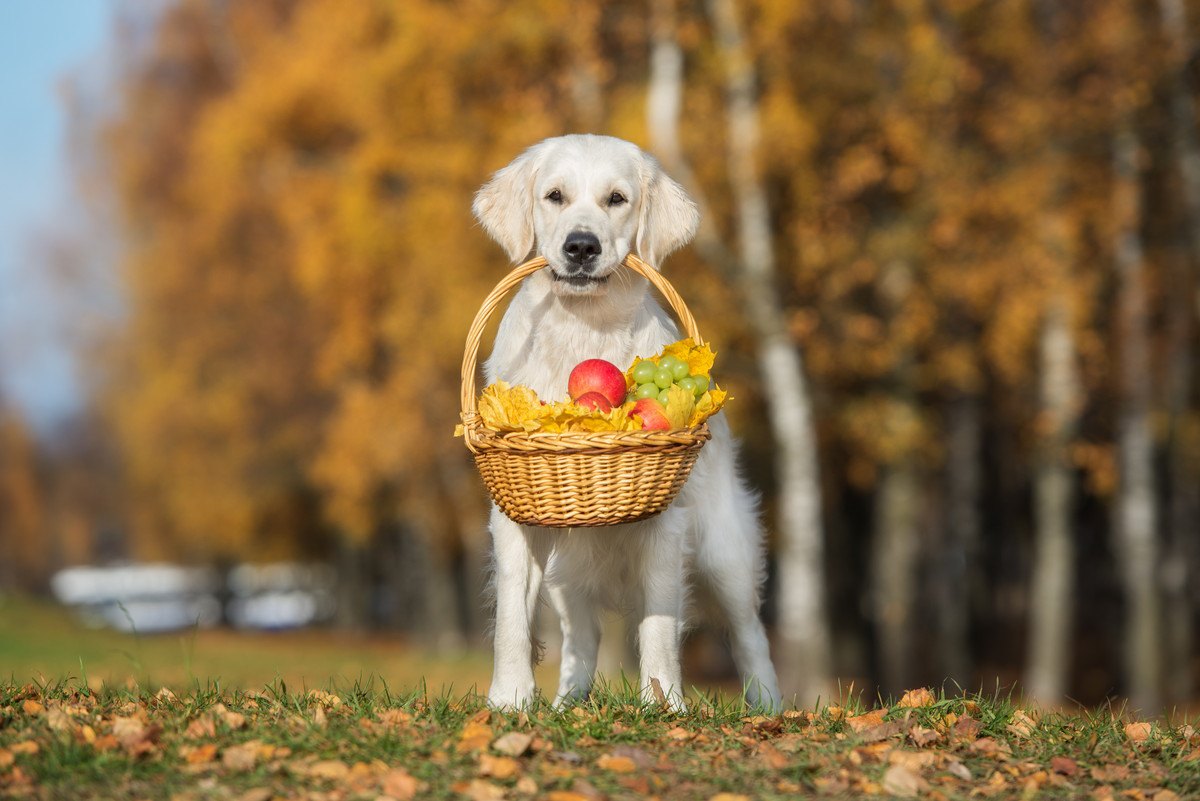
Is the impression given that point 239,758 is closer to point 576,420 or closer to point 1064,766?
point 576,420

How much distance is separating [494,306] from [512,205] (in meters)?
0.67

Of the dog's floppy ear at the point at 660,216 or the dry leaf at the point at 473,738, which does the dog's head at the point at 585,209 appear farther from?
the dry leaf at the point at 473,738

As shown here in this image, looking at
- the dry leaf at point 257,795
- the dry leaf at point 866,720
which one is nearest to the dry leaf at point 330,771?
the dry leaf at point 257,795

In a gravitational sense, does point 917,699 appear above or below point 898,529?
above

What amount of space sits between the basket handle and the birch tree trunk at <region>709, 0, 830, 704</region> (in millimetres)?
8258

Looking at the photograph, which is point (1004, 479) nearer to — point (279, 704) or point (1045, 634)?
point (1045, 634)

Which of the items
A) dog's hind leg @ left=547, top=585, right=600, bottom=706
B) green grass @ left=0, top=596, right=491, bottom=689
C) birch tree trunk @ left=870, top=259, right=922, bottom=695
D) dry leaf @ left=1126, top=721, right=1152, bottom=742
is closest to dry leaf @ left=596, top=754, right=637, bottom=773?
dog's hind leg @ left=547, top=585, right=600, bottom=706

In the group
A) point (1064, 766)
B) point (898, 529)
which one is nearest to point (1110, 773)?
point (1064, 766)

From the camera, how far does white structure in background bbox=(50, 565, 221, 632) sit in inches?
1982

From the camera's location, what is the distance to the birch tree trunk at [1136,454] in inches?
569

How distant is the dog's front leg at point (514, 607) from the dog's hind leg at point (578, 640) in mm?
406

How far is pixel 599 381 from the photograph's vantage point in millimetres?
4996

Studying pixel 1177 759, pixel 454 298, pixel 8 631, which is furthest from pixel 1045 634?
pixel 8 631

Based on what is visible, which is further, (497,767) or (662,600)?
(662,600)
